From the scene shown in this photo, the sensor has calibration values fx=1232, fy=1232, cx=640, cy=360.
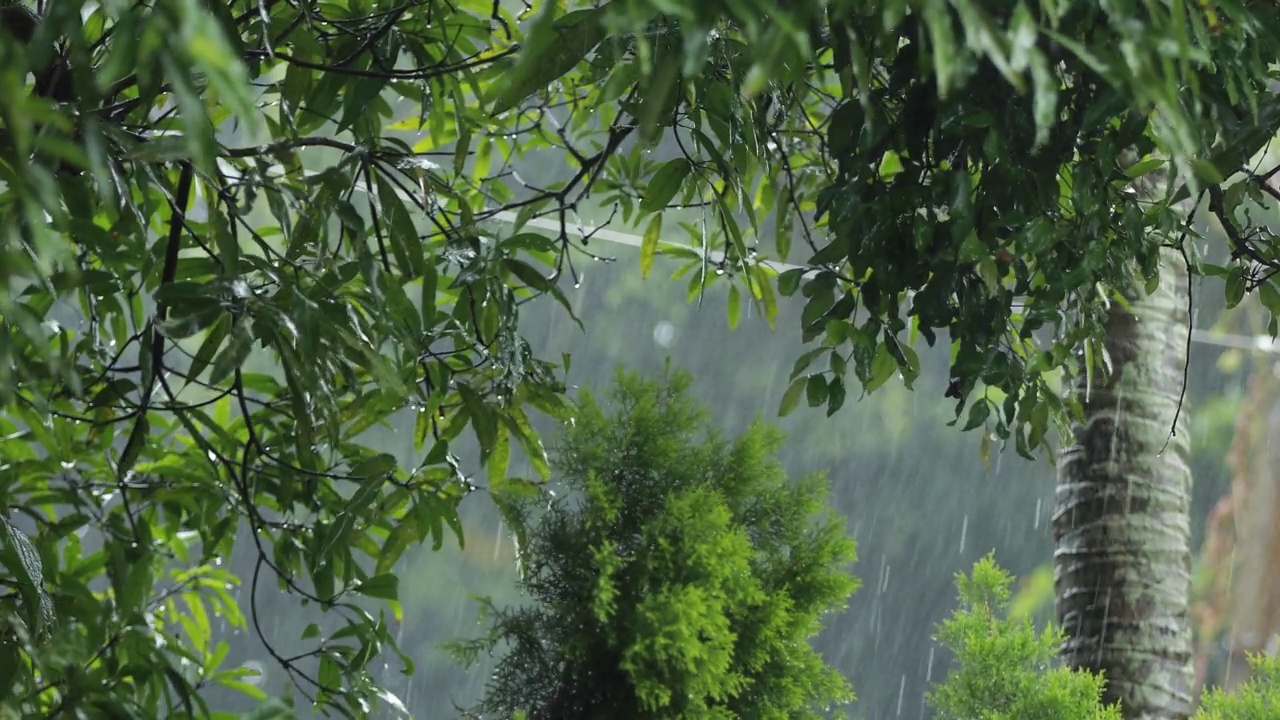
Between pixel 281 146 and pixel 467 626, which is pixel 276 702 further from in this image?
pixel 467 626

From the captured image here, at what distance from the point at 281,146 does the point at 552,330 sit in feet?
14.6

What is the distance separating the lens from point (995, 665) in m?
1.86

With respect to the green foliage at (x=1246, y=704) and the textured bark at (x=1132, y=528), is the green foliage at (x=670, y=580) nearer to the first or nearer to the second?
the textured bark at (x=1132, y=528)

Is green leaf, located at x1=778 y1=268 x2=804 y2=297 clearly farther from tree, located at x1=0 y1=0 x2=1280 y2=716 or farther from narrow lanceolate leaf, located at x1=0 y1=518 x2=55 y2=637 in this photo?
narrow lanceolate leaf, located at x1=0 y1=518 x2=55 y2=637

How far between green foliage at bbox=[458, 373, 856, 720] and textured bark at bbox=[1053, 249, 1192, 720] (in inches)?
15.8

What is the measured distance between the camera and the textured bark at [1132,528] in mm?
1635

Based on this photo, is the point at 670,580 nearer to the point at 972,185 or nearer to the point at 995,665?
the point at 995,665

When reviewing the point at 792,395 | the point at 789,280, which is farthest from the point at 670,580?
the point at 789,280

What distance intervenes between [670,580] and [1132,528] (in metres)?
0.66

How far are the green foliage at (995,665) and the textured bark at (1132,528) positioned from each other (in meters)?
0.06

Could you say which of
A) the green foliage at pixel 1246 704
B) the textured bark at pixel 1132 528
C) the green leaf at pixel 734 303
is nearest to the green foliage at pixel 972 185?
the green leaf at pixel 734 303

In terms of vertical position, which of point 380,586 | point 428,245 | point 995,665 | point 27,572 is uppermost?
point 428,245

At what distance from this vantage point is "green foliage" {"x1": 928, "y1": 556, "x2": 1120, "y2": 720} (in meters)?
1.75

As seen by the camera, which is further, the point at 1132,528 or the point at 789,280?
the point at 1132,528
